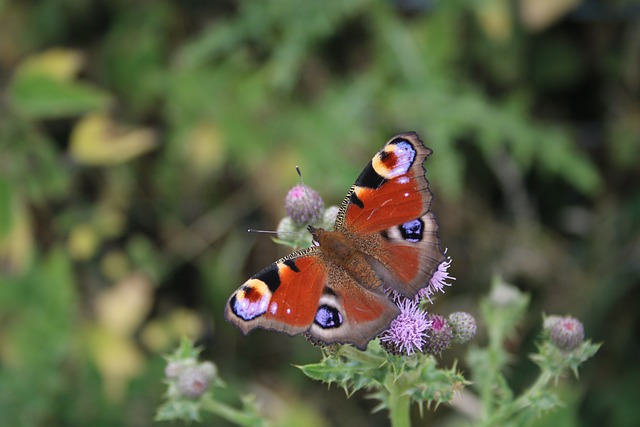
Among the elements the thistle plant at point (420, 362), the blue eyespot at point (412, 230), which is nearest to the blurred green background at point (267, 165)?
the thistle plant at point (420, 362)

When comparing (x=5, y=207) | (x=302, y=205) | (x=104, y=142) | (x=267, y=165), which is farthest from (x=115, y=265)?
(x=302, y=205)

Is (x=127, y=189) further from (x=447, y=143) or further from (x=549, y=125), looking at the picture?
(x=549, y=125)

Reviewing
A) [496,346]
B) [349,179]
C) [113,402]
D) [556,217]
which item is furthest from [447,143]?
[113,402]

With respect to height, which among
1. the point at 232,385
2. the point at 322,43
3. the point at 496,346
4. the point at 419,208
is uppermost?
the point at 322,43

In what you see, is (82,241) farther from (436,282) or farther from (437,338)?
(437,338)

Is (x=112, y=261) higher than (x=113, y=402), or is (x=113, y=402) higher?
(x=112, y=261)

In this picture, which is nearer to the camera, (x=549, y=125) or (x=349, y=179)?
(x=349, y=179)
